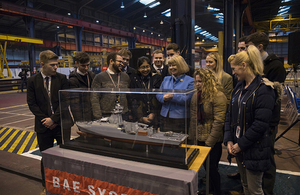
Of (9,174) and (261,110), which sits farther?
(9,174)

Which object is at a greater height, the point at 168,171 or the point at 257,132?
the point at 257,132

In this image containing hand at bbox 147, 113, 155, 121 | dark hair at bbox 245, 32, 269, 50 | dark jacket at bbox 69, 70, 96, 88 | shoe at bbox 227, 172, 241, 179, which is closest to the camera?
hand at bbox 147, 113, 155, 121

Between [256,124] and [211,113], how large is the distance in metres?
0.58

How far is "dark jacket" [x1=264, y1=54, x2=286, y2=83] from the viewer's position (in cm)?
233

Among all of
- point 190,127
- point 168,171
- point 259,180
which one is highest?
point 190,127

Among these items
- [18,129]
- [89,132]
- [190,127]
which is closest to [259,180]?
[190,127]

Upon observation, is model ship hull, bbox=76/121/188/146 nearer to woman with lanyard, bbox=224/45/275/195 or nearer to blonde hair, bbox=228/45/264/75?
woman with lanyard, bbox=224/45/275/195

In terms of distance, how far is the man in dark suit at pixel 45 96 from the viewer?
2.53 metres

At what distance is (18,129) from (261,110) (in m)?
6.26

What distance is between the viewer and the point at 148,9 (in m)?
22.3

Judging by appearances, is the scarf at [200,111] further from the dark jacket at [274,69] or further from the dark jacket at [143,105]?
the dark jacket at [274,69]

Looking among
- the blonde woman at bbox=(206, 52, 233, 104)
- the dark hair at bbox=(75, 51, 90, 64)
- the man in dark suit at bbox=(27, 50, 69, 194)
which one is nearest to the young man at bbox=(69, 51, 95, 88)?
the dark hair at bbox=(75, 51, 90, 64)

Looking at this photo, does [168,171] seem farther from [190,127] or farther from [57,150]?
[57,150]

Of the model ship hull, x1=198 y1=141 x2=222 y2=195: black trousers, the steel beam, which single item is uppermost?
the steel beam
